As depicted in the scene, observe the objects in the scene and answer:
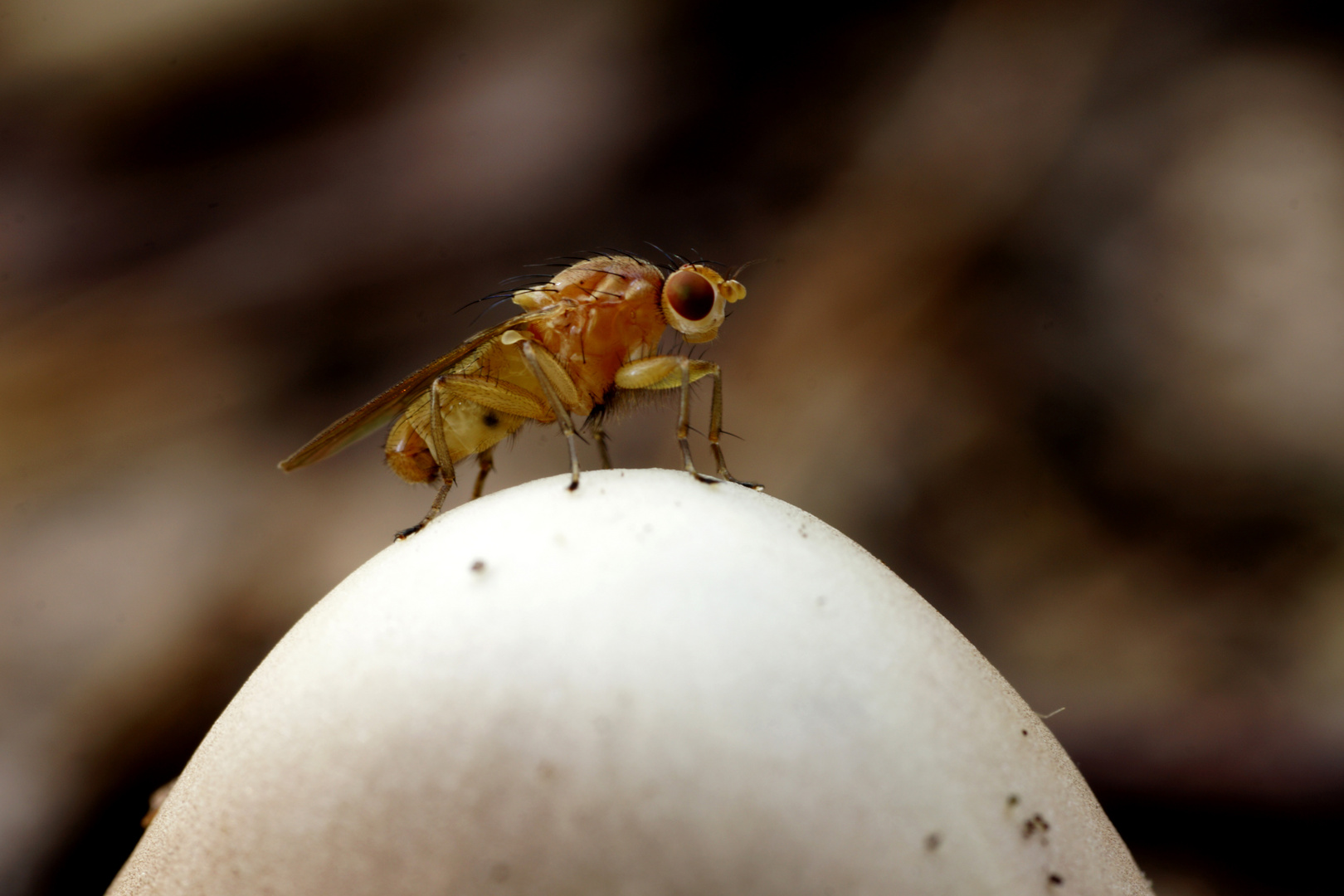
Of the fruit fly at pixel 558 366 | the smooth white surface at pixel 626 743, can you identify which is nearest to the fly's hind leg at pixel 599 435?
the fruit fly at pixel 558 366

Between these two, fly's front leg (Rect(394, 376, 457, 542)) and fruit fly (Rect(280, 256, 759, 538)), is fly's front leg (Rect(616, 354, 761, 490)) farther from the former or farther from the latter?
fly's front leg (Rect(394, 376, 457, 542))

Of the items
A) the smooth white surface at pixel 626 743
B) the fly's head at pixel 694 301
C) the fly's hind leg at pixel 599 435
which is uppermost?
the fly's head at pixel 694 301

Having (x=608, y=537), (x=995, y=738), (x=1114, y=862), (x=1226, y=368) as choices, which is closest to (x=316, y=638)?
(x=608, y=537)

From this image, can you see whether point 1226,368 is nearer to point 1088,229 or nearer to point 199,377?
point 1088,229

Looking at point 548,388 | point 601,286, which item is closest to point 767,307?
point 601,286

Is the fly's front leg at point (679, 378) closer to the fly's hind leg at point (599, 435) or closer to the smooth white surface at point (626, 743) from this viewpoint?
the fly's hind leg at point (599, 435)
